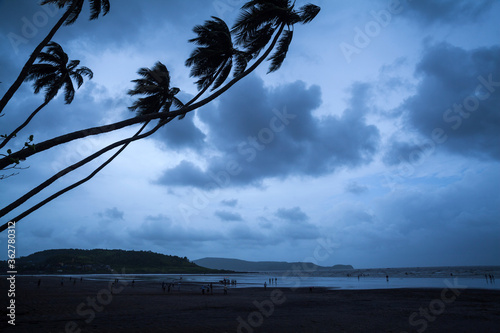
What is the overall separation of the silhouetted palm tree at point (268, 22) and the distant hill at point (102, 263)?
141321 mm

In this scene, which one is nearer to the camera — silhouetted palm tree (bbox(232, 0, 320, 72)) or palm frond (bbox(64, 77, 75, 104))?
silhouetted palm tree (bbox(232, 0, 320, 72))

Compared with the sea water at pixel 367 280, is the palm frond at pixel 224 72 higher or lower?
higher

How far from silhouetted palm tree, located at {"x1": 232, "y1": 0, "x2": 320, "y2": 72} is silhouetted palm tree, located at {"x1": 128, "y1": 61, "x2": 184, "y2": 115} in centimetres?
349

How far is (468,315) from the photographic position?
49.4 ft

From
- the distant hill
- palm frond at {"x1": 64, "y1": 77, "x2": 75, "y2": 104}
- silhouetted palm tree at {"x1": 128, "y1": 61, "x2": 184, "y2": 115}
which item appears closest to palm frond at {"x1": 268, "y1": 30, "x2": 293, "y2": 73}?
silhouetted palm tree at {"x1": 128, "y1": 61, "x2": 184, "y2": 115}

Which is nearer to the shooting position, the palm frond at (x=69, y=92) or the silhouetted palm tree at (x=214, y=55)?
the silhouetted palm tree at (x=214, y=55)

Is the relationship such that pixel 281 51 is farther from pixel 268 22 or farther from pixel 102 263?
pixel 102 263

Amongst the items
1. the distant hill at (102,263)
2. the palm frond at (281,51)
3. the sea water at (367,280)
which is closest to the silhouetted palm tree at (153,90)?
the palm frond at (281,51)

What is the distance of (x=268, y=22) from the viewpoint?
929 centimetres

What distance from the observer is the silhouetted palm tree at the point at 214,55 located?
9258 millimetres

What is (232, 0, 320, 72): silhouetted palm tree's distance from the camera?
8.76 m

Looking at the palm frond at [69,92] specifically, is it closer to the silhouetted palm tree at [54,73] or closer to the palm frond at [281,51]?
the silhouetted palm tree at [54,73]

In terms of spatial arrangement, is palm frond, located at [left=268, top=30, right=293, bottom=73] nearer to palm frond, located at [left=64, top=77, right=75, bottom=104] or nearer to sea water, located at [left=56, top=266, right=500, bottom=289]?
palm frond, located at [left=64, top=77, right=75, bottom=104]

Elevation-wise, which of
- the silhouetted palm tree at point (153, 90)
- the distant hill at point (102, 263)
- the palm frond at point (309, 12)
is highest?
the palm frond at point (309, 12)
